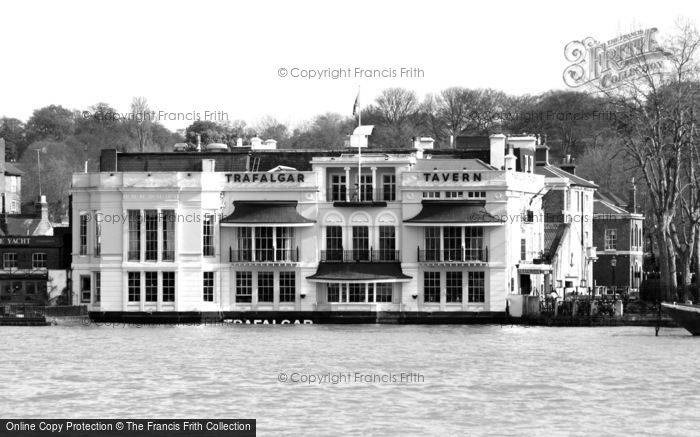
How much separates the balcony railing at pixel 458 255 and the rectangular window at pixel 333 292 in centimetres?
469

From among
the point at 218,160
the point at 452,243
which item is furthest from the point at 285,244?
the point at 452,243

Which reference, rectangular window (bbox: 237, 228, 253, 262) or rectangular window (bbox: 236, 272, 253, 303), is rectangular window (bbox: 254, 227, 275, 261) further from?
rectangular window (bbox: 236, 272, 253, 303)

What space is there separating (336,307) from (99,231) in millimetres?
13433

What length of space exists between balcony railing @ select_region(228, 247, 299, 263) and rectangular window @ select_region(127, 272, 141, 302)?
5.04 metres

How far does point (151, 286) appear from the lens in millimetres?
100750

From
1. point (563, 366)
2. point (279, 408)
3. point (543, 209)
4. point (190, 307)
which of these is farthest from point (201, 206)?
point (279, 408)

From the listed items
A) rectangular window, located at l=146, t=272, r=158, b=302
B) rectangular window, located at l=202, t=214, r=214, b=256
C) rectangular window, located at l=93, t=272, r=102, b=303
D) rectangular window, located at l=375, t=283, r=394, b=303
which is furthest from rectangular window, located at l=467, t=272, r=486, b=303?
rectangular window, located at l=93, t=272, r=102, b=303

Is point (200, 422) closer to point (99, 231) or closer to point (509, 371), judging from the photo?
point (509, 371)

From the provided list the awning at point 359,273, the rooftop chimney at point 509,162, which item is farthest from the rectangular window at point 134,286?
the rooftop chimney at point 509,162

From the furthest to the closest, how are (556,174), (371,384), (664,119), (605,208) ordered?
(605,208) → (556,174) → (664,119) → (371,384)

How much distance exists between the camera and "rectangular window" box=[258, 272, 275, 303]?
10088 cm

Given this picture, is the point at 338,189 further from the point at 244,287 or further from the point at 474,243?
the point at 474,243

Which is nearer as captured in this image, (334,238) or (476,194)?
(476,194)

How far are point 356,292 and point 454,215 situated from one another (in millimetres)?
6797
